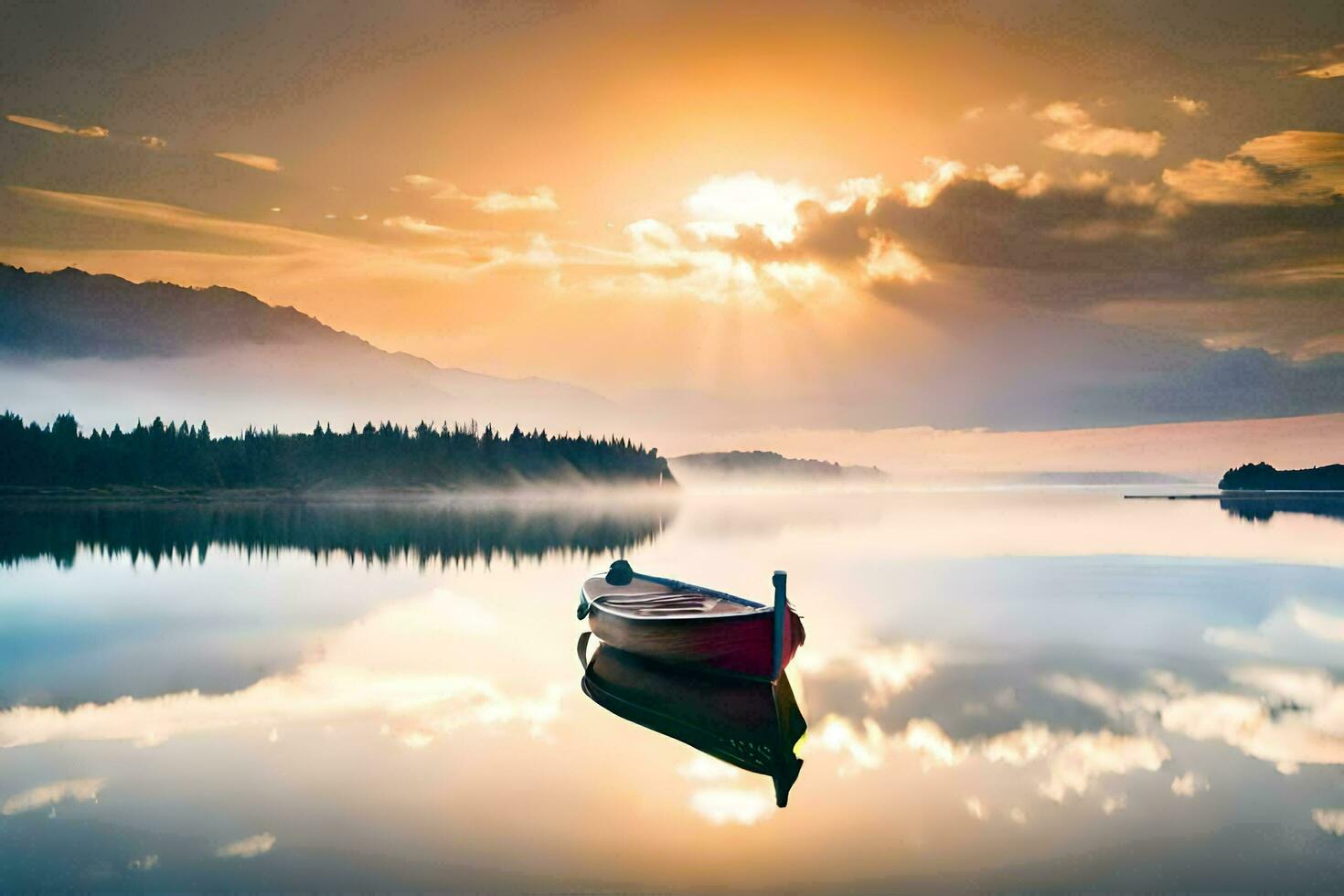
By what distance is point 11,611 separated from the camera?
113 ft

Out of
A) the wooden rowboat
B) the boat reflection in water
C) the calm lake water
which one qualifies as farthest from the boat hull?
the calm lake water

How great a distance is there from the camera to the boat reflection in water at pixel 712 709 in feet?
54.8

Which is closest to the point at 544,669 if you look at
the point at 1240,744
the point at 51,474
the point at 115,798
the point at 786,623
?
the point at 786,623

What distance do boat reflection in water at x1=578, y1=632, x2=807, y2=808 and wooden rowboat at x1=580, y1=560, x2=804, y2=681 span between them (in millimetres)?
583

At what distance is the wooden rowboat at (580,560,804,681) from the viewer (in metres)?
20.9

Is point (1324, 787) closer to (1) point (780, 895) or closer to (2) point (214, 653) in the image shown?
(1) point (780, 895)

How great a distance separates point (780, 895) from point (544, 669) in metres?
14.3

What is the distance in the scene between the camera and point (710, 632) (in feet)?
70.5

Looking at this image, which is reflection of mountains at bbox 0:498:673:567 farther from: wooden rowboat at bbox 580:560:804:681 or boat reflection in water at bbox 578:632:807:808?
boat reflection in water at bbox 578:632:807:808

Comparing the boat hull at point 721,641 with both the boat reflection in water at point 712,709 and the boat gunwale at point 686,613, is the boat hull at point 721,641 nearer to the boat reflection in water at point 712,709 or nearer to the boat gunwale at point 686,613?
the boat gunwale at point 686,613

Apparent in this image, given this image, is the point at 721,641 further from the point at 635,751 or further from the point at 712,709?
the point at 635,751

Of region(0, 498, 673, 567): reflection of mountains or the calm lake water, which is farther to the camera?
region(0, 498, 673, 567): reflection of mountains

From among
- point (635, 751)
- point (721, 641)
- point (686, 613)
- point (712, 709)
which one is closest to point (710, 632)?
point (721, 641)

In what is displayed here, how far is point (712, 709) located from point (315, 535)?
6873 cm
